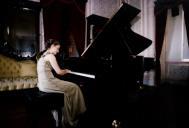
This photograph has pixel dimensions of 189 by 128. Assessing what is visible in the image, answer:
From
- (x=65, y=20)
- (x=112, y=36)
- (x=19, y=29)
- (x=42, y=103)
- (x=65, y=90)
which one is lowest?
(x=42, y=103)

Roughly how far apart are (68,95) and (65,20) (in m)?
3.44

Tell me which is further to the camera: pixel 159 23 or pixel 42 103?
pixel 159 23

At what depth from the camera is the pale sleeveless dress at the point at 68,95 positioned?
284cm

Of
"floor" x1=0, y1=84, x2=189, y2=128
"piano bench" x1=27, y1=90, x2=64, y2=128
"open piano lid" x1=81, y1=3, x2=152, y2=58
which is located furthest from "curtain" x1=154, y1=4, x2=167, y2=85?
"piano bench" x1=27, y1=90, x2=64, y2=128

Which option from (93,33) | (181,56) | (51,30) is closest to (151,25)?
(181,56)

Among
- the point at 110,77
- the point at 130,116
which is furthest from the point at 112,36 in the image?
the point at 130,116

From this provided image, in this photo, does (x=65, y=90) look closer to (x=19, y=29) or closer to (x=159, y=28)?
(x=19, y=29)

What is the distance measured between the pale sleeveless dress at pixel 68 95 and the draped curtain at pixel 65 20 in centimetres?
267

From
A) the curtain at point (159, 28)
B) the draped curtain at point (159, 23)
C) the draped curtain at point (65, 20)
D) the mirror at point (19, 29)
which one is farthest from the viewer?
the curtain at point (159, 28)

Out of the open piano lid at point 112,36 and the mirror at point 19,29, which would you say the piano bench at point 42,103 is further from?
the mirror at point 19,29

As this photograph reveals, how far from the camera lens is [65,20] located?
19.0ft

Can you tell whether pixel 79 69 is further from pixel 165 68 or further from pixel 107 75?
pixel 165 68

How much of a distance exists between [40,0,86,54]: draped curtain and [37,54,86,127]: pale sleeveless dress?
2.67 metres

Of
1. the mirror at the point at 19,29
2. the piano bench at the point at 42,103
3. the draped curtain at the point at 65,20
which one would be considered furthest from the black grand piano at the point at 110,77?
the draped curtain at the point at 65,20
